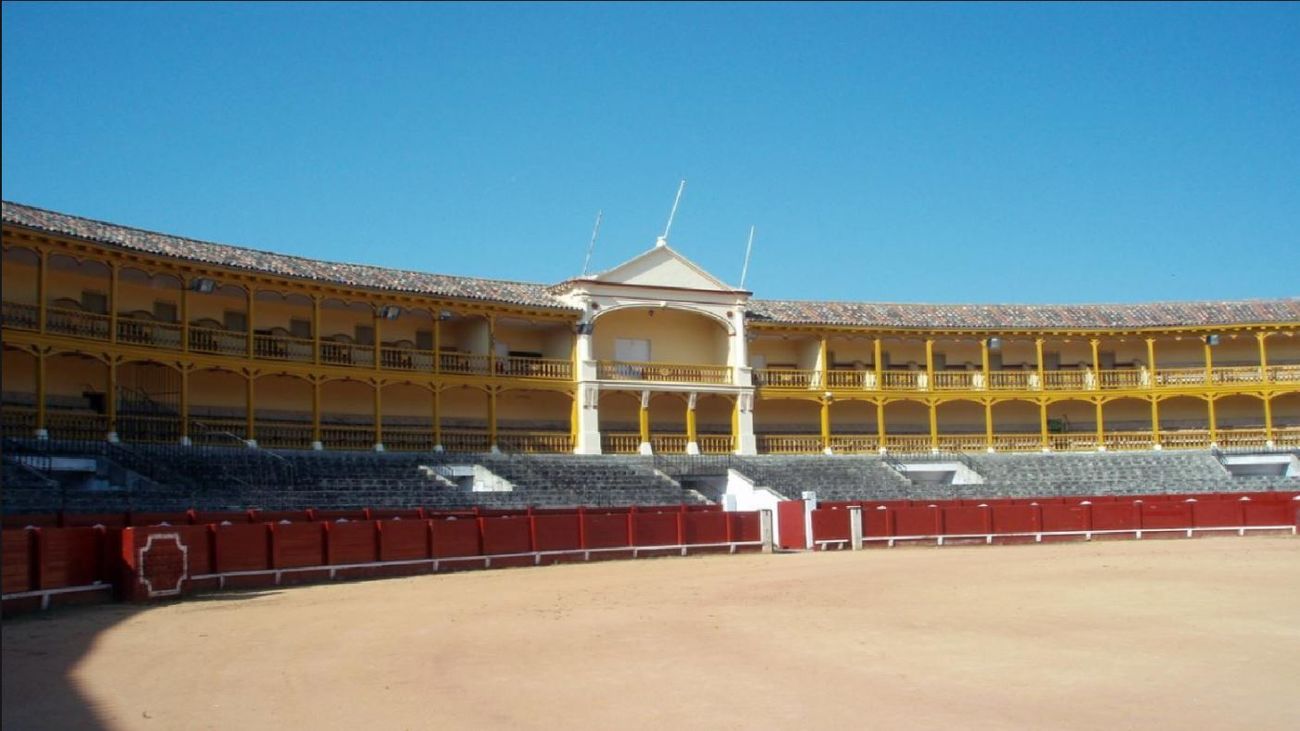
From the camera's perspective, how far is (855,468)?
4281 centimetres

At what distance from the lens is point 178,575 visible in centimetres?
1975

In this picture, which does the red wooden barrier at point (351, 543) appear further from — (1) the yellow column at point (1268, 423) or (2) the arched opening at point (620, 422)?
(1) the yellow column at point (1268, 423)

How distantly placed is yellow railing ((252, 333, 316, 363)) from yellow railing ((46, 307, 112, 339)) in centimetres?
427

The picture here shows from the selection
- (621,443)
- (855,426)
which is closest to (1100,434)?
A: (855,426)

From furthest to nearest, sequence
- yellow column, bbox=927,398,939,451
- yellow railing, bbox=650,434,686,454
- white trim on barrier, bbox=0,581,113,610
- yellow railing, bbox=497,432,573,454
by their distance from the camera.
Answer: yellow column, bbox=927,398,939,451, yellow railing, bbox=650,434,686,454, yellow railing, bbox=497,432,573,454, white trim on barrier, bbox=0,581,113,610

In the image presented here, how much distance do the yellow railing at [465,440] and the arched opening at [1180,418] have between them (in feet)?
79.5

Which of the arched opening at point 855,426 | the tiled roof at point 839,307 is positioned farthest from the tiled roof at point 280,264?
the arched opening at point 855,426

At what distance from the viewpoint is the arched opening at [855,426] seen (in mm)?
45688

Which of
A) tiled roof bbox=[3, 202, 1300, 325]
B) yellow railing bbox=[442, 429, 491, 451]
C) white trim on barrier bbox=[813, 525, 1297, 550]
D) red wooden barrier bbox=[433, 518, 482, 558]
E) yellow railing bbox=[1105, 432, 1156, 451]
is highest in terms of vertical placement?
tiled roof bbox=[3, 202, 1300, 325]

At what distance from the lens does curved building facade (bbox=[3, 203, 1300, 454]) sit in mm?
31094

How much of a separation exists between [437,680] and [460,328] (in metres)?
29.3

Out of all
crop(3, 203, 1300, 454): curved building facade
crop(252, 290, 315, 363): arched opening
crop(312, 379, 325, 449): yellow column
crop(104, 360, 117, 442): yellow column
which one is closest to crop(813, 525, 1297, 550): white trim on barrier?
crop(3, 203, 1300, 454): curved building facade

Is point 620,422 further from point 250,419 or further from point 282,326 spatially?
point 250,419

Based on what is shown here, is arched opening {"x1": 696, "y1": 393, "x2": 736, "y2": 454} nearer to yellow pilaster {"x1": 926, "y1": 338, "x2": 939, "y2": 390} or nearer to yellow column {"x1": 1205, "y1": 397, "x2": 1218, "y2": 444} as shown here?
yellow pilaster {"x1": 926, "y1": 338, "x2": 939, "y2": 390}
